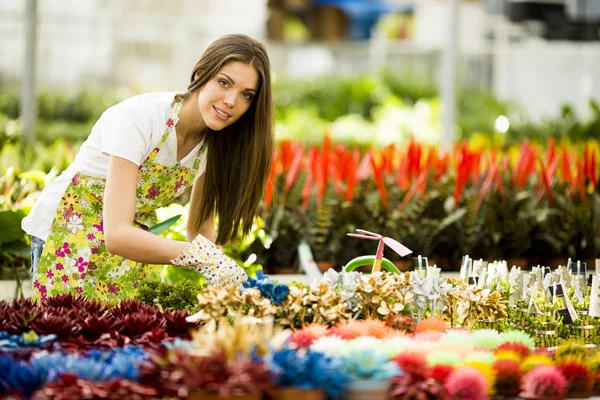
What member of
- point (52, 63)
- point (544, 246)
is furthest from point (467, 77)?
point (544, 246)

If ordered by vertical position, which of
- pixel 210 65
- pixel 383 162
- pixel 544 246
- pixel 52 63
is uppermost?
pixel 52 63

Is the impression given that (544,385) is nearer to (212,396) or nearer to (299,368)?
(299,368)

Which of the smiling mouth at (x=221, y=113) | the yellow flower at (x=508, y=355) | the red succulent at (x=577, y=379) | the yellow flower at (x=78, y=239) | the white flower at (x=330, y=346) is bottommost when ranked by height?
the red succulent at (x=577, y=379)

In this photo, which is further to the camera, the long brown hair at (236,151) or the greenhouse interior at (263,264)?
the long brown hair at (236,151)

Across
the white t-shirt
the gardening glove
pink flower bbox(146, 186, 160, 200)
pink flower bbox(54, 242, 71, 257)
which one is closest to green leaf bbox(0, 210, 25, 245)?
the white t-shirt

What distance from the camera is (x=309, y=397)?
1.52 meters

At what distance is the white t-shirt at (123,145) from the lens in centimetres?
231

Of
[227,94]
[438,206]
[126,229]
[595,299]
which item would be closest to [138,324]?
[126,229]

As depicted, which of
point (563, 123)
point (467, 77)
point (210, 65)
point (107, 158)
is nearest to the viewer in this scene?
point (210, 65)

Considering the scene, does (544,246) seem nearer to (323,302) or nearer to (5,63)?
(323,302)

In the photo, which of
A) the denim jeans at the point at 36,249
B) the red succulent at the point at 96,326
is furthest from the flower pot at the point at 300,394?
the denim jeans at the point at 36,249

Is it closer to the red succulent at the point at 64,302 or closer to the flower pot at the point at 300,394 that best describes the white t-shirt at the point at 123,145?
the red succulent at the point at 64,302

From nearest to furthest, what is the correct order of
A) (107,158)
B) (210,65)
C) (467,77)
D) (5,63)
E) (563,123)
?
(210,65) < (107,158) < (563,123) < (5,63) < (467,77)

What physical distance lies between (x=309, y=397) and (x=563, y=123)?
6656 mm
